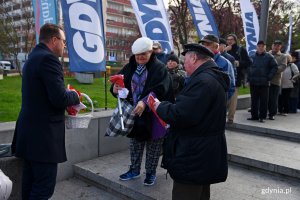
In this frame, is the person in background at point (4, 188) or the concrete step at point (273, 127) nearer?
the person in background at point (4, 188)

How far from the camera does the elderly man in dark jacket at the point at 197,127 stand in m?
2.42

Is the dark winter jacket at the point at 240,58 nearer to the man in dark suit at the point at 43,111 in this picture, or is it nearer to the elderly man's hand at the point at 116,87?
the elderly man's hand at the point at 116,87

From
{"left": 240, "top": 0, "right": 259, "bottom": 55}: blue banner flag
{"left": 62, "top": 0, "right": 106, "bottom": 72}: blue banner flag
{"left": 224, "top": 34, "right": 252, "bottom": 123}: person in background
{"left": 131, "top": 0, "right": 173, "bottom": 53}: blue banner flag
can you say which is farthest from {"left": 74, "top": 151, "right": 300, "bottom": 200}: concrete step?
{"left": 240, "top": 0, "right": 259, "bottom": 55}: blue banner flag

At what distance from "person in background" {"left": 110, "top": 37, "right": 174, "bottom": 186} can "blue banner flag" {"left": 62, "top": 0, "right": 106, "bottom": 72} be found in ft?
4.07

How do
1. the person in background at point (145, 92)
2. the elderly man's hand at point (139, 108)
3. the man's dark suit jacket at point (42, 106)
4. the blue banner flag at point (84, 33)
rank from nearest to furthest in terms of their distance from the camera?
the man's dark suit jacket at point (42, 106)
the elderly man's hand at point (139, 108)
the person in background at point (145, 92)
the blue banner flag at point (84, 33)

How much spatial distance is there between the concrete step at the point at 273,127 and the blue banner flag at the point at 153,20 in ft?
7.17

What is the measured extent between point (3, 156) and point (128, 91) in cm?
159

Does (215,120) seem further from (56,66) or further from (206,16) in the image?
(206,16)

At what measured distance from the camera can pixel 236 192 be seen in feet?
12.4

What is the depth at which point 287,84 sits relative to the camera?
783cm

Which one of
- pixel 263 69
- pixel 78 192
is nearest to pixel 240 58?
pixel 263 69

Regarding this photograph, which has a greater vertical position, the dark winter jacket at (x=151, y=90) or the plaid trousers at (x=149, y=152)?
the dark winter jacket at (x=151, y=90)

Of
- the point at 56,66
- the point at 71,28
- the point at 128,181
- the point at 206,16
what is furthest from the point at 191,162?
the point at 206,16

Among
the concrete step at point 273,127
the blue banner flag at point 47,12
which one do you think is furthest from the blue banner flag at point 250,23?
the blue banner flag at point 47,12
